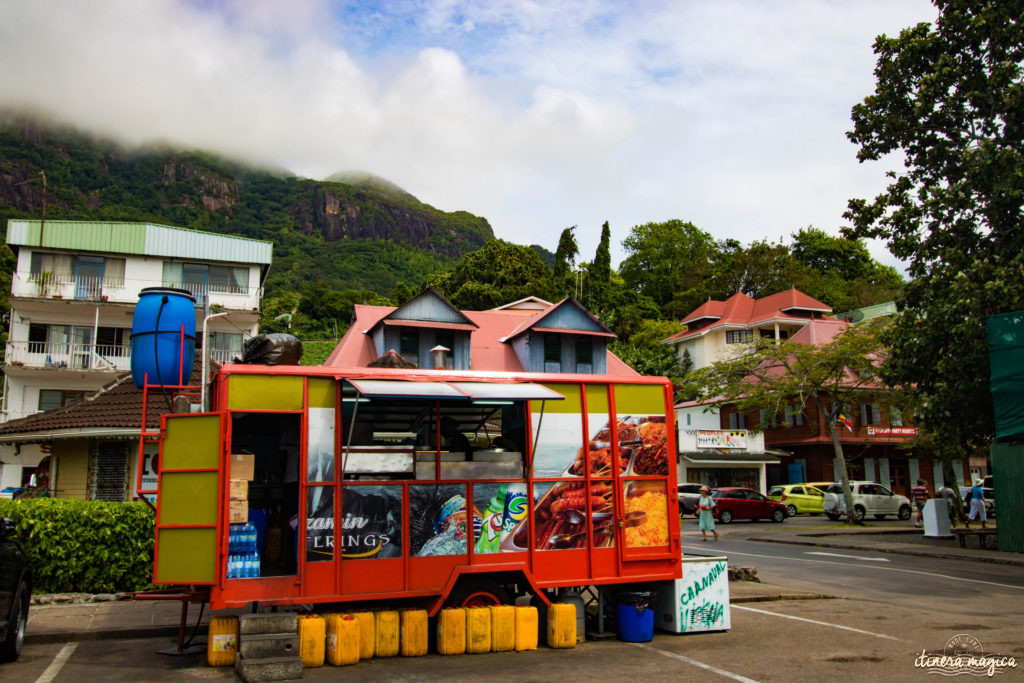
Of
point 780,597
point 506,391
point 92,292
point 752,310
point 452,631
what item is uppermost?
point 752,310

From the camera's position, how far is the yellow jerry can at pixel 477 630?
29.9ft

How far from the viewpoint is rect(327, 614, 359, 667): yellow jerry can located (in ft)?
27.9

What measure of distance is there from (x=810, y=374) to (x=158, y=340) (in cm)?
2494

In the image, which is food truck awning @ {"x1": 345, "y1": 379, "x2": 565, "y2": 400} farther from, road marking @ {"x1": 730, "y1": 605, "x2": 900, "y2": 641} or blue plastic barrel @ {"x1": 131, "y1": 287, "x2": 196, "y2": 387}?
road marking @ {"x1": 730, "y1": 605, "x2": 900, "y2": 641}

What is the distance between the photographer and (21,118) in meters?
128

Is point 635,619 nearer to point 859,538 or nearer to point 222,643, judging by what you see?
point 222,643

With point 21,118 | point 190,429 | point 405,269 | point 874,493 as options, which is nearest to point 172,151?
point 21,118

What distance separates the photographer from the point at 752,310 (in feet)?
190

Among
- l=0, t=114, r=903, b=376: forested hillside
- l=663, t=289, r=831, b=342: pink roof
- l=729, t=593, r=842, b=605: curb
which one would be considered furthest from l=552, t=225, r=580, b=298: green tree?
l=729, t=593, r=842, b=605: curb

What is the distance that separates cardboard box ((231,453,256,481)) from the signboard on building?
3581 cm

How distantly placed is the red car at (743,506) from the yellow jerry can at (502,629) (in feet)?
83.2

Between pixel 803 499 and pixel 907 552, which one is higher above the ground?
pixel 803 499

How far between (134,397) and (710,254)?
6759cm

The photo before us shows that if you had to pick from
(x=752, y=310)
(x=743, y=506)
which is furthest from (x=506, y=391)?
(x=752, y=310)
